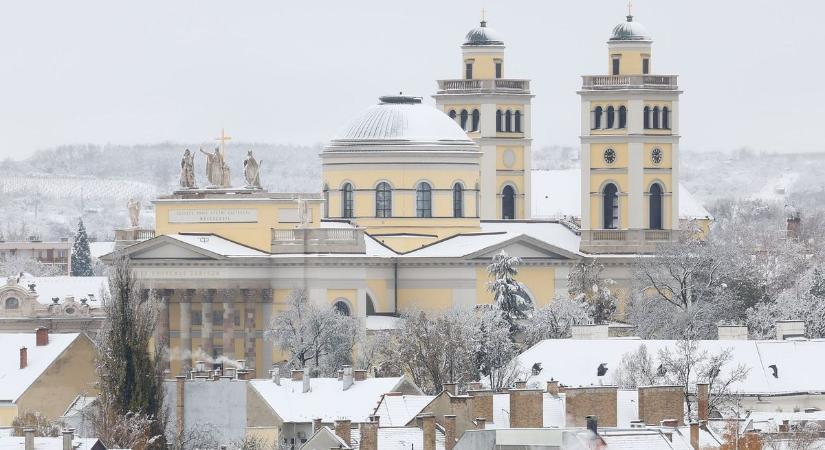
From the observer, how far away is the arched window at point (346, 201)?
143 metres

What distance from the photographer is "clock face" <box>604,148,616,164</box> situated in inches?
5802

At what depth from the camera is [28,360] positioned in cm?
10925

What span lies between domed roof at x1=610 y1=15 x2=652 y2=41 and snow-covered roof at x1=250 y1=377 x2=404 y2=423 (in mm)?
50611

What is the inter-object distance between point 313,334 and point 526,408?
157 feet

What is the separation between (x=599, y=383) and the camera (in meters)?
98.8

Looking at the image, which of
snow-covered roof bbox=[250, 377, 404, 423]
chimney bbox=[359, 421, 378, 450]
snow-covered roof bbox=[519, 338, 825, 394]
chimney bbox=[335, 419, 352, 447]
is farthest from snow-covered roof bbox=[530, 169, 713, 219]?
chimney bbox=[359, 421, 378, 450]

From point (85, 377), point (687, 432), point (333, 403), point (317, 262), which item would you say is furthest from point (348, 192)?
point (687, 432)

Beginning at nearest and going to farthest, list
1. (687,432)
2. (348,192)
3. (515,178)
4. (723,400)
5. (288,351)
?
(687,432) → (723,400) → (288,351) → (348,192) → (515,178)

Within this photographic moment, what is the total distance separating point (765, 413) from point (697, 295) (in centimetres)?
4109

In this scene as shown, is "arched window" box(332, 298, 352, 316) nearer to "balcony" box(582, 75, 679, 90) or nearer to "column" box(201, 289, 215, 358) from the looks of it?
"column" box(201, 289, 215, 358)

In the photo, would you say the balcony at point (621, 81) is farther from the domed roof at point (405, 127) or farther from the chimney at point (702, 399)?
the chimney at point (702, 399)

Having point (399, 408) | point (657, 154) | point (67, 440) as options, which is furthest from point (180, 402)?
point (657, 154)

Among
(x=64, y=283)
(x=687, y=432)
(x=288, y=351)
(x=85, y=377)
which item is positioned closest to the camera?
(x=687, y=432)

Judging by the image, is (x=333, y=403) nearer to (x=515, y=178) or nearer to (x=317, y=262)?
(x=317, y=262)
